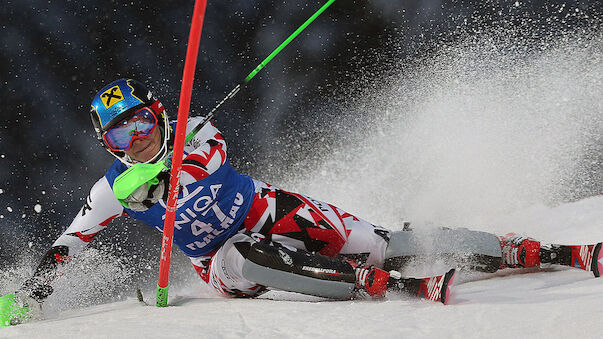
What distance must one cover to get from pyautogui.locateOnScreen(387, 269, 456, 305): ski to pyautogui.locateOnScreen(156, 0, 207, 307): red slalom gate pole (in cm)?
101

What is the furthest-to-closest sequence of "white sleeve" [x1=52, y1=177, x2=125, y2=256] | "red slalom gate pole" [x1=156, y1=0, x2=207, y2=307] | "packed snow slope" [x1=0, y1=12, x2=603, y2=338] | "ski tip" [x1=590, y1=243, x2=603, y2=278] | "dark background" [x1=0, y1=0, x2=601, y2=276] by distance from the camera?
"dark background" [x1=0, y1=0, x2=601, y2=276], "white sleeve" [x1=52, y1=177, x2=125, y2=256], "packed snow slope" [x1=0, y1=12, x2=603, y2=338], "ski tip" [x1=590, y1=243, x2=603, y2=278], "red slalom gate pole" [x1=156, y1=0, x2=207, y2=307]

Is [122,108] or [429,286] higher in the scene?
[122,108]

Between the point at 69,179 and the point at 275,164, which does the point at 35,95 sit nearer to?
the point at 69,179

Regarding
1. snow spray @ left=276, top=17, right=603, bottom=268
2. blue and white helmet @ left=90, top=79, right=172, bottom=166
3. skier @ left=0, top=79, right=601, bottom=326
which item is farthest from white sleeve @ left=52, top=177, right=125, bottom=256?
snow spray @ left=276, top=17, right=603, bottom=268

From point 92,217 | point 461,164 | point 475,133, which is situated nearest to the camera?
point 92,217

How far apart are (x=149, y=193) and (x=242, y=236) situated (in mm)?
613

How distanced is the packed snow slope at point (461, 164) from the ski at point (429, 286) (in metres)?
0.06

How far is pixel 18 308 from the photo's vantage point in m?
2.44

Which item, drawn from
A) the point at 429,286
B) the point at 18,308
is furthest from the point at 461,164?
the point at 18,308

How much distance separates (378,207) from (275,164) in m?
1.08

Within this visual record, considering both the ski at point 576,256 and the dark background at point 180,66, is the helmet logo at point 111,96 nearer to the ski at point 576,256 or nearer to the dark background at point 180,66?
the ski at point 576,256

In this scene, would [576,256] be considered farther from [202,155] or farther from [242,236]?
[202,155]

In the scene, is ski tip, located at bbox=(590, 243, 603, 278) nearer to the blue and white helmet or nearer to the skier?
the skier

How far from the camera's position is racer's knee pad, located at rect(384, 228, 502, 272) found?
2758 millimetres
